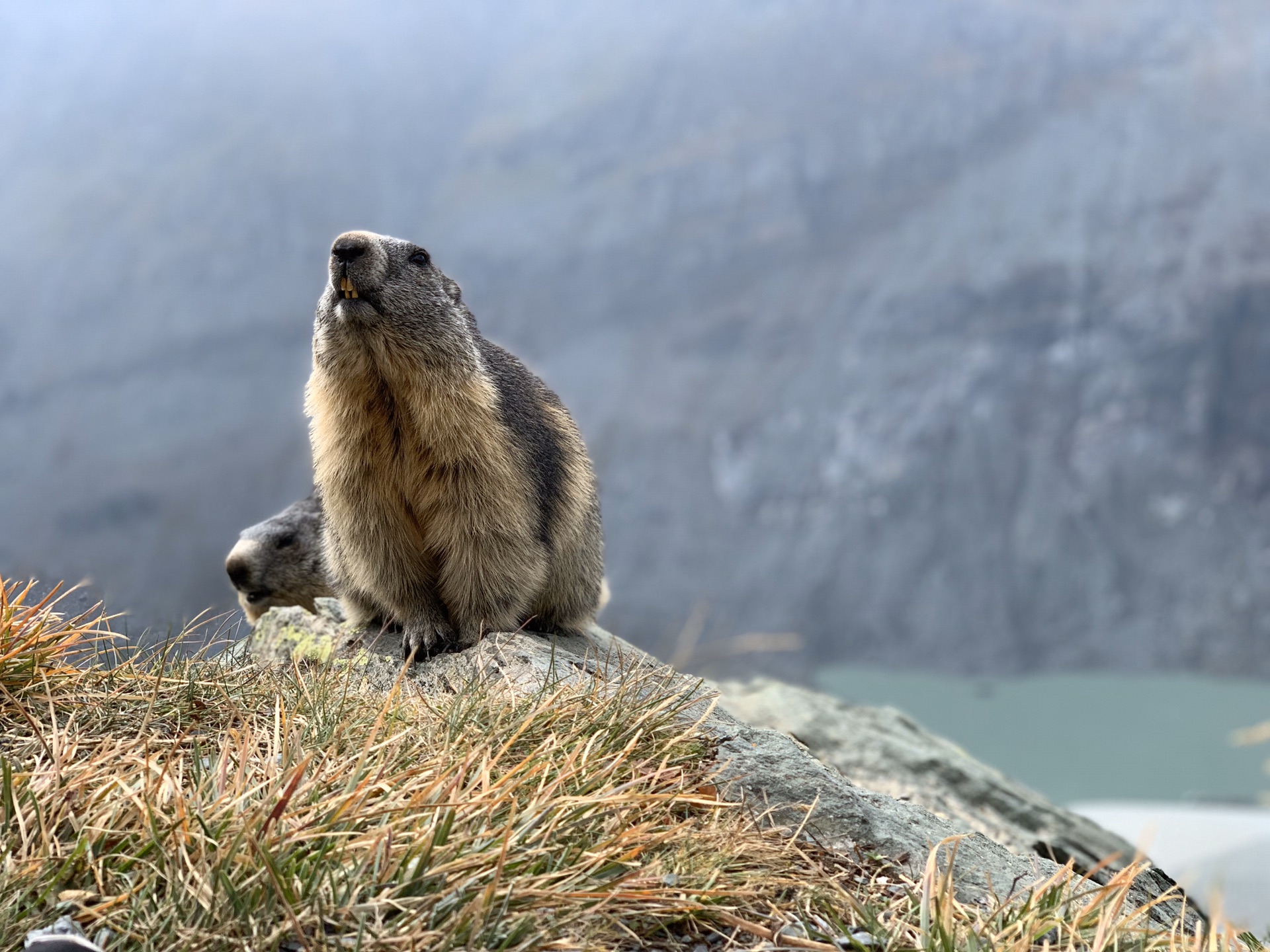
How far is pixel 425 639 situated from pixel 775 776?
206 centimetres

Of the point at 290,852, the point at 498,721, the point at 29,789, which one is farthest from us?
the point at 498,721

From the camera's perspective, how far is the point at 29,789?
11.6 feet

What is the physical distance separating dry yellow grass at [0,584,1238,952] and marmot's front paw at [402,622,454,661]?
1.03 m

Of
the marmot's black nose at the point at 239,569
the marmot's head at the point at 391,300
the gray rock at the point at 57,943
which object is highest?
the marmot's head at the point at 391,300

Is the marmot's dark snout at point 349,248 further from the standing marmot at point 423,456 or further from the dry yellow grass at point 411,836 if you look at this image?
the dry yellow grass at point 411,836

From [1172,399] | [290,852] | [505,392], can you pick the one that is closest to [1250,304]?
[1172,399]

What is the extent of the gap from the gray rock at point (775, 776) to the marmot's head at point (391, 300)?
1527 millimetres

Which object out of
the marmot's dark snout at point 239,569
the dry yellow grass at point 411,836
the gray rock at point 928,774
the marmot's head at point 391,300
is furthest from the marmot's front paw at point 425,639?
the gray rock at point 928,774

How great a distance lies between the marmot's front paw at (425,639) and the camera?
5703mm

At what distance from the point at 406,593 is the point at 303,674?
790 mm

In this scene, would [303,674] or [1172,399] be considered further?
[1172,399]

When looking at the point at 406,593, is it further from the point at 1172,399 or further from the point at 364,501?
the point at 1172,399

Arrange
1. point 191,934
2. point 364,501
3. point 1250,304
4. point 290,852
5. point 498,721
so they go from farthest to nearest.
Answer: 1. point 1250,304
2. point 364,501
3. point 498,721
4. point 290,852
5. point 191,934

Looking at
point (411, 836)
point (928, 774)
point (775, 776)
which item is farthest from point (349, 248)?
point (928, 774)
